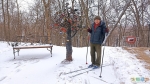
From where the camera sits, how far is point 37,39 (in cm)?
1137

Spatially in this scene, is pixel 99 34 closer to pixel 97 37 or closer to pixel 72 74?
pixel 97 37

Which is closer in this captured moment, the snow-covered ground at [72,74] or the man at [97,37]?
the snow-covered ground at [72,74]

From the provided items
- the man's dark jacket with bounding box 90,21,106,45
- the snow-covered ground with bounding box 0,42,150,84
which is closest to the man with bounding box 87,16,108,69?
the man's dark jacket with bounding box 90,21,106,45

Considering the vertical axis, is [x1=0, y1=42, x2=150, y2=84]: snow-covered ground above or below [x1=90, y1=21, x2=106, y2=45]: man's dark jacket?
below

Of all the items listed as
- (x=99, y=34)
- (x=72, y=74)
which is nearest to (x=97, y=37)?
(x=99, y=34)

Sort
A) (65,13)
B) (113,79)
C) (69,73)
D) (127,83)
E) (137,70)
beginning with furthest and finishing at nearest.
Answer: (65,13) < (137,70) < (69,73) < (113,79) < (127,83)

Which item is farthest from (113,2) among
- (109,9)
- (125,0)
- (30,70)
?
(30,70)

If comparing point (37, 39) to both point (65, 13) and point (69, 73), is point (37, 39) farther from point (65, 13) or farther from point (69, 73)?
point (69, 73)

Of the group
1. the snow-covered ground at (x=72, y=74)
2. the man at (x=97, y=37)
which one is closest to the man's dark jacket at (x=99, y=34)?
the man at (x=97, y=37)

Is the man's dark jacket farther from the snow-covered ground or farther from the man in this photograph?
the snow-covered ground

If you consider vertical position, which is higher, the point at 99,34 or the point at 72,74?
the point at 99,34

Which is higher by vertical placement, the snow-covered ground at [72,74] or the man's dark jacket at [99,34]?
the man's dark jacket at [99,34]

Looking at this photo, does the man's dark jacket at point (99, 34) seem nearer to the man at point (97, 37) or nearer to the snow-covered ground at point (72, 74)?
the man at point (97, 37)

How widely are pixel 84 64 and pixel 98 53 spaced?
716 mm
